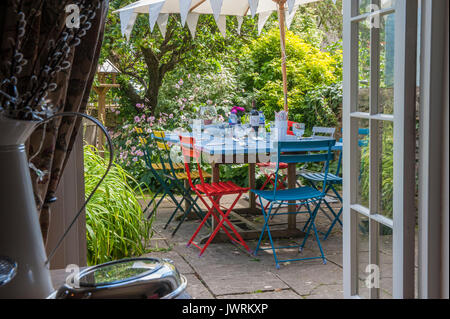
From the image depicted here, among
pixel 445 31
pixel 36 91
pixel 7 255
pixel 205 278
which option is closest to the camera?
pixel 7 255

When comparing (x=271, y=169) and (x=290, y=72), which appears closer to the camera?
(x=271, y=169)

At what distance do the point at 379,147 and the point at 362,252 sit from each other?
20.7 inches

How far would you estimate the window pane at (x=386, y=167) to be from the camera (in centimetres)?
213

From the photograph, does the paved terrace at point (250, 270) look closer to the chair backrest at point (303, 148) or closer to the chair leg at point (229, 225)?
the chair leg at point (229, 225)

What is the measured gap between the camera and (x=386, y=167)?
2.18 m

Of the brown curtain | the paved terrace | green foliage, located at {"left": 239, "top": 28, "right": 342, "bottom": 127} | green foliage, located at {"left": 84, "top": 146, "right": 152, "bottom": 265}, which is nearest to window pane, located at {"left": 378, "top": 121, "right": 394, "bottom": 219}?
the brown curtain

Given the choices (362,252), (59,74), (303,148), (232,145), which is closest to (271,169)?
(232,145)

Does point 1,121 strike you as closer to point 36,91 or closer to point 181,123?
point 36,91

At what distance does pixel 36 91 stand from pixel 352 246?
1883mm

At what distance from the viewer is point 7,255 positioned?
0.85 m

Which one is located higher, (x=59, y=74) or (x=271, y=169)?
(x=59, y=74)

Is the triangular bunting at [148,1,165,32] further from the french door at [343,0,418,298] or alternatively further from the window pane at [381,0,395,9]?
the window pane at [381,0,395,9]

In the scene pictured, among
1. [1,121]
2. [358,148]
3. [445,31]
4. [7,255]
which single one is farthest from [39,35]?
[358,148]

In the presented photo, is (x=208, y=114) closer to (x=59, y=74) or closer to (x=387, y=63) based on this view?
(x=387, y=63)
